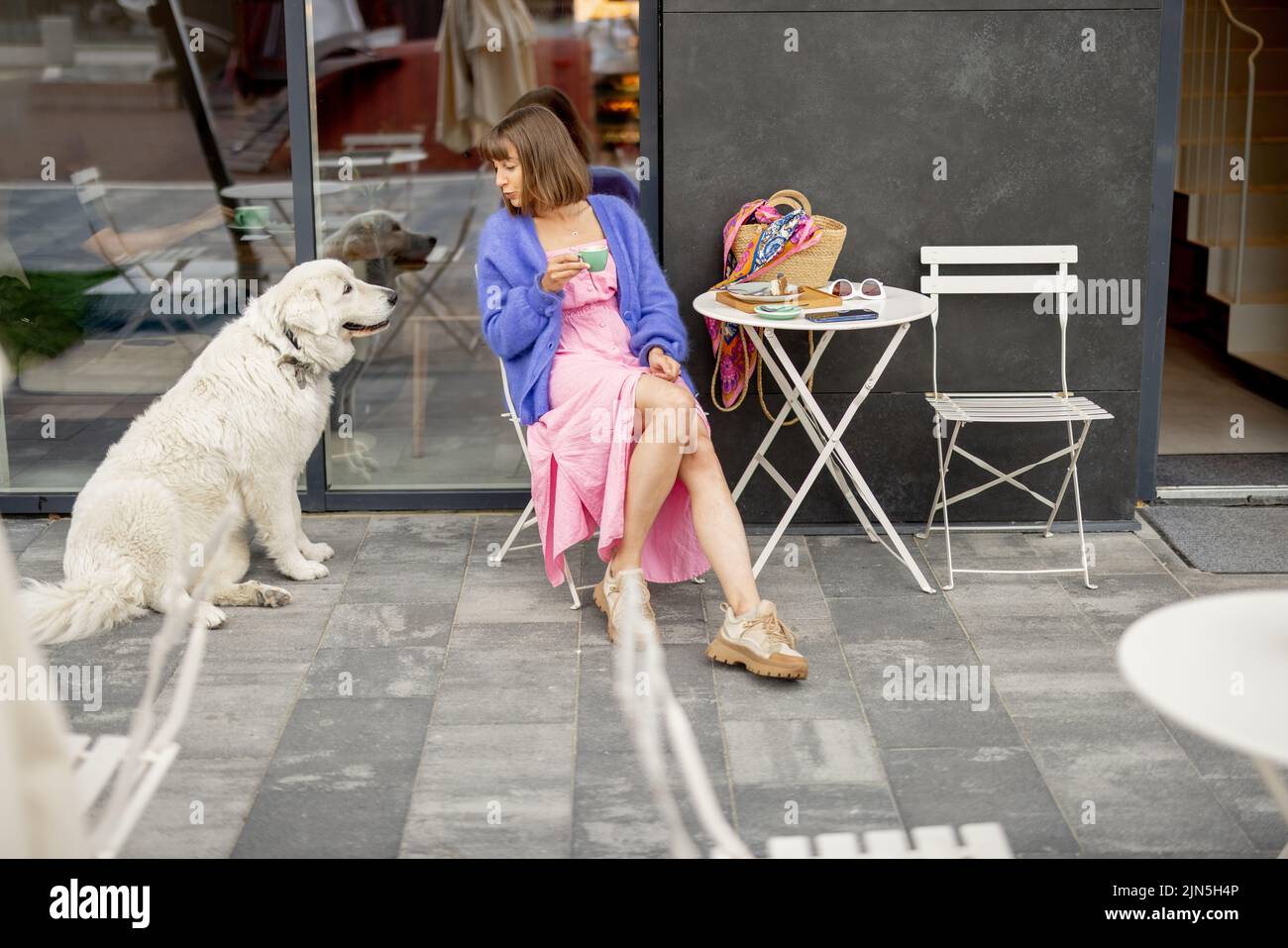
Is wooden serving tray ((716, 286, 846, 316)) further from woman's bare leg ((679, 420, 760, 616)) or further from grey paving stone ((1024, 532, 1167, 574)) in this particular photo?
grey paving stone ((1024, 532, 1167, 574))

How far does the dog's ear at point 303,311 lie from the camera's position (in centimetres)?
459

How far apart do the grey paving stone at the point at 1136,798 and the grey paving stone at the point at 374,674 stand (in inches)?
66.5

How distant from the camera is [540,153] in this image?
4.52 meters

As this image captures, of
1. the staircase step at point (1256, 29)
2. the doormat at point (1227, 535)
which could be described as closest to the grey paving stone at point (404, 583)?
the doormat at point (1227, 535)

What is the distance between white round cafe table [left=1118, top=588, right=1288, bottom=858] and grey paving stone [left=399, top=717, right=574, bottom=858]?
54.2 inches

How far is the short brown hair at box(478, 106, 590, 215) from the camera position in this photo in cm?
451

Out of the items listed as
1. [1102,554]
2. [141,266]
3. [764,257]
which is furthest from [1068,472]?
[141,266]

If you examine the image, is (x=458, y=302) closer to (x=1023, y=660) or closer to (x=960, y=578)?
Result: (x=960, y=578)

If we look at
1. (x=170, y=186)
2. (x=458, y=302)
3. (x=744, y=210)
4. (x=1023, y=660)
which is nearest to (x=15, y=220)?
(x=170, y=186)

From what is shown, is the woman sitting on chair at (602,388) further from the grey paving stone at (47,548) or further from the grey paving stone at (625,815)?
the grey paving stone at (47,548)

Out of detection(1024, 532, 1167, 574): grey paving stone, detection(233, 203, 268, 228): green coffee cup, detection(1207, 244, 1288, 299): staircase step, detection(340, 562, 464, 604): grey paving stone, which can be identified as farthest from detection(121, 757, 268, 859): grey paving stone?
detection(1207, 244, 1288, 299): staircase step

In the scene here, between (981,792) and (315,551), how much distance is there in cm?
255

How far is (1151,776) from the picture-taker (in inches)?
137

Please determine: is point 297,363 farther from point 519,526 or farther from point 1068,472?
point 1068,472
